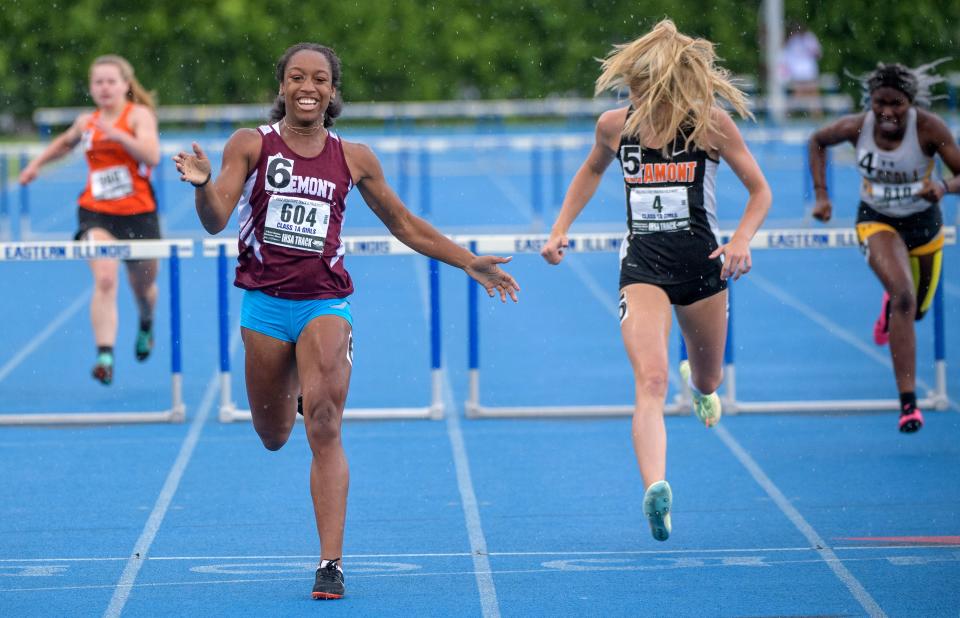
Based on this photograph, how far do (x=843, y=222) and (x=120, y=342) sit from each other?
352 inches

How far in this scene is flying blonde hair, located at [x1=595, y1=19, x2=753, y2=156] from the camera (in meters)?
5.68

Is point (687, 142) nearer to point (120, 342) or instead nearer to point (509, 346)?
point (509, 346)

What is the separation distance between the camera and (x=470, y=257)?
5.46 m

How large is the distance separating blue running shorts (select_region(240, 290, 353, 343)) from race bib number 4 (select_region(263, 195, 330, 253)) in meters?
0.19

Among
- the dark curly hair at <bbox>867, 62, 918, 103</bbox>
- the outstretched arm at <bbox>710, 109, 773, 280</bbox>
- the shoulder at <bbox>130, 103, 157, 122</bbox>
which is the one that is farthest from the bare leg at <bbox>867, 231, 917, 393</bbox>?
the shoulder at <bbox>130, 103, 157, 122</bbox>

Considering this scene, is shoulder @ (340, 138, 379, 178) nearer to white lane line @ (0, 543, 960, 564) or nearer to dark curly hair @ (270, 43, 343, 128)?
dark curly hair @ (270, 43, 343, 128)

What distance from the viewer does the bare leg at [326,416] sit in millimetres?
5129

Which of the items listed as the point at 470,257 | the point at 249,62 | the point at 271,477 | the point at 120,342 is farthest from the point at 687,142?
the point at 249,62

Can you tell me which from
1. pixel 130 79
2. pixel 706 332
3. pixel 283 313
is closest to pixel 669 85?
pixel 706 332

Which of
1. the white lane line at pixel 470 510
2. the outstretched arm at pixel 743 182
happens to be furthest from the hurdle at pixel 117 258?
the outstretched arm at pixel 743 182

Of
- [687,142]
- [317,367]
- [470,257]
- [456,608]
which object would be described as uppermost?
[687,142]

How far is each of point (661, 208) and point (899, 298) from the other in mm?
2266

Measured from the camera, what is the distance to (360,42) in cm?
3453

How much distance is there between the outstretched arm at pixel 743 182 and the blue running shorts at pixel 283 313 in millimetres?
1402
